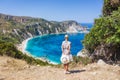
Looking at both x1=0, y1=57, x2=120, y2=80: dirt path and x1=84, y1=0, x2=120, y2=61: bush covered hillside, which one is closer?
x1=0, y1=57, x2=120, y2=80: dirt path

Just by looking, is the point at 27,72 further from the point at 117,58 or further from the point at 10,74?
the point at 117,58

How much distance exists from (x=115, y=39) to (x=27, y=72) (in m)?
6.89

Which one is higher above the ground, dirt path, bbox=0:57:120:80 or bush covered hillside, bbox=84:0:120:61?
bush covered hillside, bbox=84:0:120:61

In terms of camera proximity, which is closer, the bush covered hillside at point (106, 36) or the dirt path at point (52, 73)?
the dirt path at point (52, 73)

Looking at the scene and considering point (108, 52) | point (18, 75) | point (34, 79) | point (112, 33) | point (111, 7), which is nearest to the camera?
point (34, 79)

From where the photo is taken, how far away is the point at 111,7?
27156 mm

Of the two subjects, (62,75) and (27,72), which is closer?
(62,75)

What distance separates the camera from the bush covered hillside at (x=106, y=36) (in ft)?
64.2

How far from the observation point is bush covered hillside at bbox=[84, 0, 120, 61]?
1958 centimetres

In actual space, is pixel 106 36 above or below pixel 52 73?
above

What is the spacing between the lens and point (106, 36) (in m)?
21.7

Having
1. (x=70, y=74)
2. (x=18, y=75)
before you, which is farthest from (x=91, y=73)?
(x=18, y=75)

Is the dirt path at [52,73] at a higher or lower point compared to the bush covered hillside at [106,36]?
lower

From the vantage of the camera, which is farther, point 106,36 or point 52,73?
point 106,36
